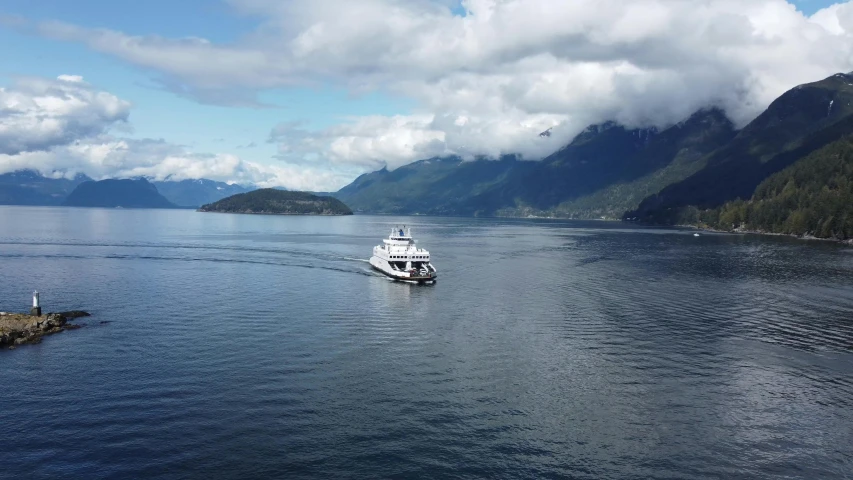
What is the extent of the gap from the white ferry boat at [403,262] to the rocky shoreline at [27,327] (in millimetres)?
69074

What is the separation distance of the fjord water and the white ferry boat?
48.6 ft

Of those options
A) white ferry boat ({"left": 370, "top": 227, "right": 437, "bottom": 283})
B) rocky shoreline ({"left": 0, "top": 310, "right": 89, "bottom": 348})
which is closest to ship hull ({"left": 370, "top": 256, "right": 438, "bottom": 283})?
white ferry boat ({"left": 370, "top": 227, "right": 437, "bottom": 283})

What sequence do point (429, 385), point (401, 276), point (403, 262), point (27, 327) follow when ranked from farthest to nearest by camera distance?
point (403, 262)
point (401, 276)
point (27, 327)
point (429, 385)

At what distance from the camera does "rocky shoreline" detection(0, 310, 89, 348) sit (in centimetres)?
7256

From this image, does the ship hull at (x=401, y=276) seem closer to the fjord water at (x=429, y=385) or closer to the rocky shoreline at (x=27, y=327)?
the fjord water at (x=429, y=385)

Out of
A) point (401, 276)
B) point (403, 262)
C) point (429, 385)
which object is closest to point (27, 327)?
point (429, 385)

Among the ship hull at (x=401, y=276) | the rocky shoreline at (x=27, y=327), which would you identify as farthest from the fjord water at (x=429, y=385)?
the ship hull at (x=401, y=276)

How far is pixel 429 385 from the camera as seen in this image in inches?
2254

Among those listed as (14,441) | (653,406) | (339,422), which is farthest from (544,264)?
(14,441)

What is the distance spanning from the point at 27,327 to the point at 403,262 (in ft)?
273

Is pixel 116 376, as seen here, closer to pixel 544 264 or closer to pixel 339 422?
pixel 339 422

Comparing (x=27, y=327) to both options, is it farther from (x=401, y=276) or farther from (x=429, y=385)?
(x=401, y=276)

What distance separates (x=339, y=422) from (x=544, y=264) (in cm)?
13000

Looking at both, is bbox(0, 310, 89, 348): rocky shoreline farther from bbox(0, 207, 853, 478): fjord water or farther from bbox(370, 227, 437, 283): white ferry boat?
bbox(370, 227, 437, 283): white ferry boat
